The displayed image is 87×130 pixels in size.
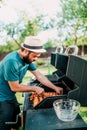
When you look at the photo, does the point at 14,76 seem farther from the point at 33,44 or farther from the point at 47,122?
the point at 47,122

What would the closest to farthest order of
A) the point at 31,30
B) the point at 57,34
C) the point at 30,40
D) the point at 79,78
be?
the point at 79,78, the point at 30,40, the point at 31,30, the point at 57,34

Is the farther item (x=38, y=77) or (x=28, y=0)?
(x=28, y=0)

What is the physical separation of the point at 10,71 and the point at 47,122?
806mm

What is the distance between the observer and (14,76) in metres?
2.72

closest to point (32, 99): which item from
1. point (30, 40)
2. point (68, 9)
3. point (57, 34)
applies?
point (30, 40)

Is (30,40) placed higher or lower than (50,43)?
higher

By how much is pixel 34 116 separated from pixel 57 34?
27.0 metres

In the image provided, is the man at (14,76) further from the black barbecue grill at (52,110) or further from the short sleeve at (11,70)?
the black barbecue grill at (52,110)

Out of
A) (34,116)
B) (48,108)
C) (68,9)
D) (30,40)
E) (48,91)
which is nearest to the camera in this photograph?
(34,116)

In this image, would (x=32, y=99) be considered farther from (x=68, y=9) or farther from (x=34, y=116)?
(x=68, y=9)

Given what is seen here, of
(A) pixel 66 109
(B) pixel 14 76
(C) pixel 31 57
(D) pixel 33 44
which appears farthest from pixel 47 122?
(D) pixel 33 44

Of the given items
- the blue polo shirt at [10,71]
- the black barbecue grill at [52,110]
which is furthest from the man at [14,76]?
the black barbecue grill at [52,110]

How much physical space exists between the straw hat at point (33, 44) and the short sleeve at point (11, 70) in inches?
8.2

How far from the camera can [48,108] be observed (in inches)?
101
